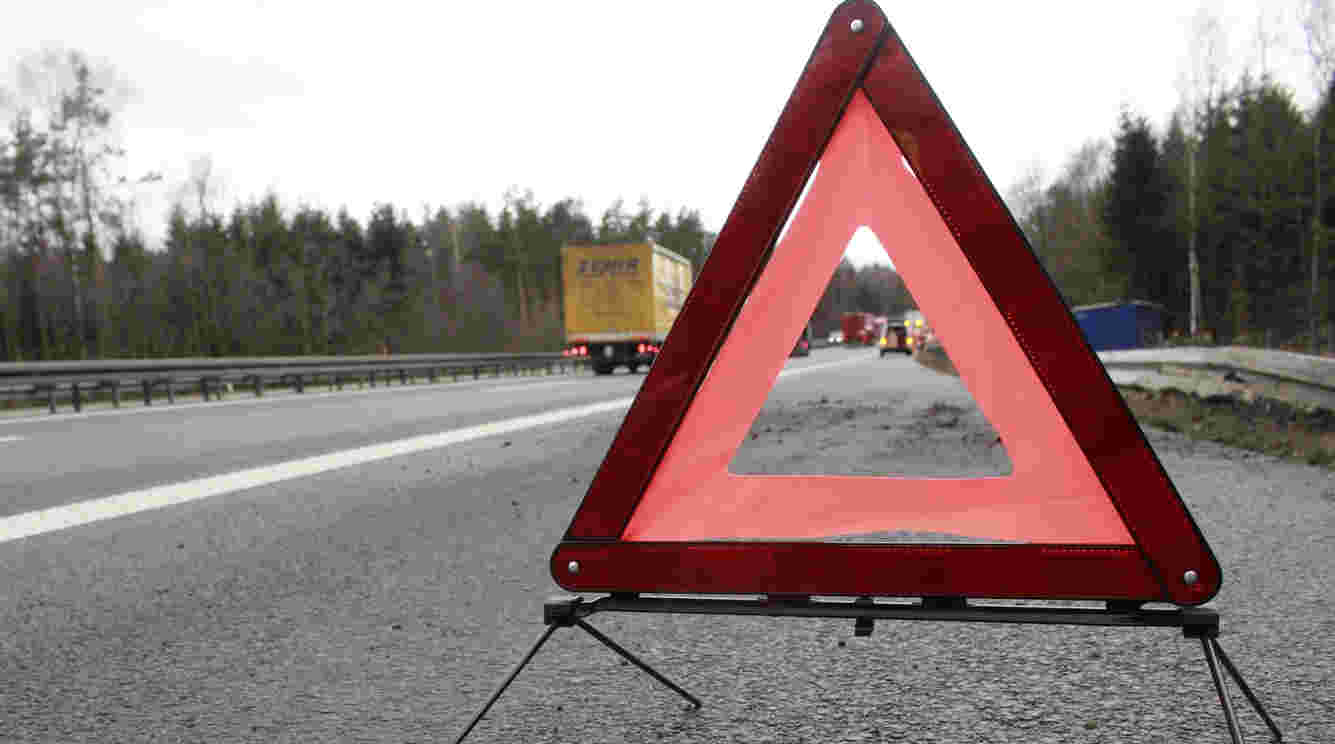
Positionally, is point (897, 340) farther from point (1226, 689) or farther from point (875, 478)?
point (1226, 689)

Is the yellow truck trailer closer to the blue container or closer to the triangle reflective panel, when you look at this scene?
the blue container

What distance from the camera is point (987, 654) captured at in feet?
9.96

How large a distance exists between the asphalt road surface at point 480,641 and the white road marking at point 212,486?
1.5 inches

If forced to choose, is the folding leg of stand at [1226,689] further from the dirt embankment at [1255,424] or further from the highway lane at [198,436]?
the highway lane at [198,436]

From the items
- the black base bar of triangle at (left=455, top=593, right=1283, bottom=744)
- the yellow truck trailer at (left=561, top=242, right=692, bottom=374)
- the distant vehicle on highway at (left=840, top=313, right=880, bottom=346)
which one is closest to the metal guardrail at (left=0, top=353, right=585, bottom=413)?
the yellow truck trailer at (left=561, top=242, right=692, bottom=374)

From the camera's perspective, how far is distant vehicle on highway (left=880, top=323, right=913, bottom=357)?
5484cm

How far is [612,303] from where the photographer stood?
33062 mm

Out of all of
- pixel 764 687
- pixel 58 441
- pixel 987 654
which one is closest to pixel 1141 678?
pixel 987 654

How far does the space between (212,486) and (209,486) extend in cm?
2

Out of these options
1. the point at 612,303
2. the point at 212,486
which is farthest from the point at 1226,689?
the point at 612,303

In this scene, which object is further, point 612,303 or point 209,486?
point 612,303

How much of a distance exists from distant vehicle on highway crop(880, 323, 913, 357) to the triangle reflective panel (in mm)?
52128

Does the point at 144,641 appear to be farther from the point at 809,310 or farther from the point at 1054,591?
the point at 1054,591

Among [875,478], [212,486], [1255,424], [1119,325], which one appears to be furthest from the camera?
[1119,325]
